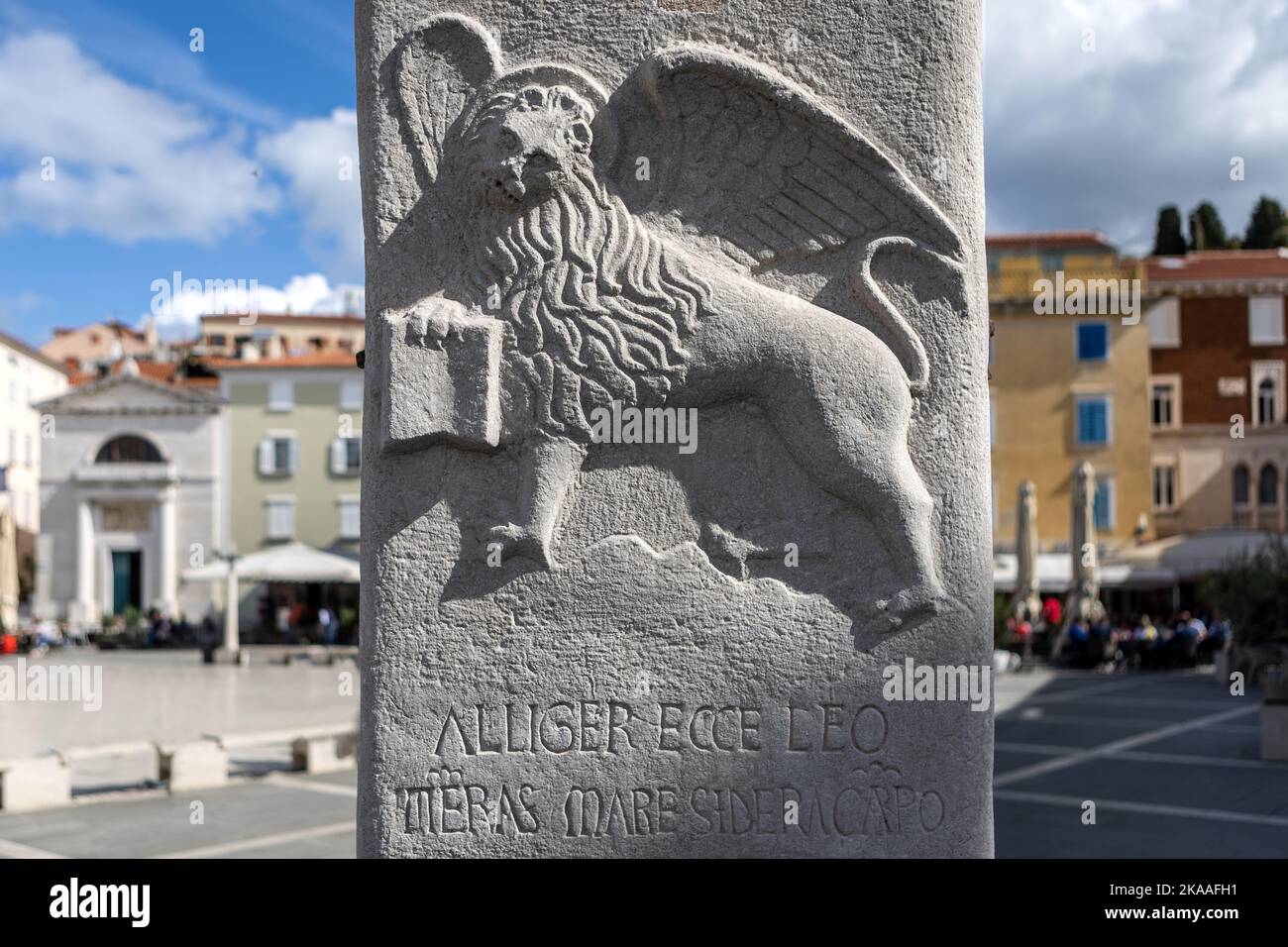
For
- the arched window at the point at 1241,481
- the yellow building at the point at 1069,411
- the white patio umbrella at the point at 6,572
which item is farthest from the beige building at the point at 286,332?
the arched window at the point at 1241,481

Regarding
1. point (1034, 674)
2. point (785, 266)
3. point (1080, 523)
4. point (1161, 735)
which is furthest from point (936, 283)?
point (1080, 523)

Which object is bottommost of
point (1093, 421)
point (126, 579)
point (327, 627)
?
point (327, 627)

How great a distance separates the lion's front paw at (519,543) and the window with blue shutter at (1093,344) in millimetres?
33628

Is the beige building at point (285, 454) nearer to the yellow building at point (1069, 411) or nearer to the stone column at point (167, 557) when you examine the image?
the stone column at point (167, 557)

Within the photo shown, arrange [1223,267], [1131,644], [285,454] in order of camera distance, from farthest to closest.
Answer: [285,454]
[1223,267]
[1131,644]

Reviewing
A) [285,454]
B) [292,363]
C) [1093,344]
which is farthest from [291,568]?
[1093,344]

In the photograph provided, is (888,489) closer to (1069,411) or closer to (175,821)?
(175,821)

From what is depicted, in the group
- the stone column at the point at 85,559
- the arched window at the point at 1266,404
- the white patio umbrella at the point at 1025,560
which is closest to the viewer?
the white patio umbrella at the point at 1025,560

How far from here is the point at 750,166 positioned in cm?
310

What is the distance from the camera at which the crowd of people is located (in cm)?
2102

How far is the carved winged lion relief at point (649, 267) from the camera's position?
3.00m

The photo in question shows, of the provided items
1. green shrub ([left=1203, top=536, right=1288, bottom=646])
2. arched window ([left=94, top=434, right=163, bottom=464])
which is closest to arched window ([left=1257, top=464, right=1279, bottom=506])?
green shrub ([left=1203, top=536, right=1288, bottom=646])

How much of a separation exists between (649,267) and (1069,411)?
33530 millimetres

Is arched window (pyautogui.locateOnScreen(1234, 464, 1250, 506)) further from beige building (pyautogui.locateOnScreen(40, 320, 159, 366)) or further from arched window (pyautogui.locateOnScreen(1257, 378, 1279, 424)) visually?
beige building (pyautogui.locateOnScreen(40, 320, 159, 366))
